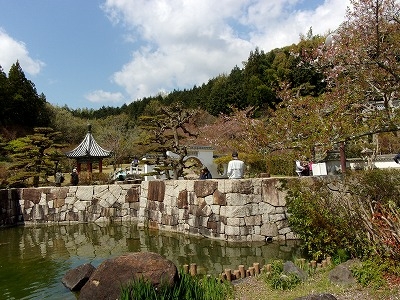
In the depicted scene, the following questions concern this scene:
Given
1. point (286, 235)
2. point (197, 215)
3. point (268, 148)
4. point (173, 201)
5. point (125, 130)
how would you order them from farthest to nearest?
1. point (125, 130)
2. point (173, 201)
3. point (197, 215)
4. point (286, 235)
5. point (268, 148)

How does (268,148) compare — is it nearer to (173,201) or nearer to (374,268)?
(374,268)

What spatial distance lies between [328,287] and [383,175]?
3.27 metres

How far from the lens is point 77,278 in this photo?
664cm

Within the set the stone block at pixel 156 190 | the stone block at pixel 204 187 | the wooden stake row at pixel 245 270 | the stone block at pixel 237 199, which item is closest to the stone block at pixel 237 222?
the stone block at pixel 237 199

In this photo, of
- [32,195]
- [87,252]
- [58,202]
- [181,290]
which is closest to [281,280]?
[181,290]

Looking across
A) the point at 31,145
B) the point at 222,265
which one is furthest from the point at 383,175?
the point at 31,145

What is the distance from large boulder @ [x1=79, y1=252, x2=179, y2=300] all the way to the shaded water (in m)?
1.22

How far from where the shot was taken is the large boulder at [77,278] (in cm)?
654

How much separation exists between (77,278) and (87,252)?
314cm

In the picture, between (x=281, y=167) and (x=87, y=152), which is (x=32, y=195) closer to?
(x=87, y=152)

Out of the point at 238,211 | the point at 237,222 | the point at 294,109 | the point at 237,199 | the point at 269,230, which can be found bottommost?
the point at 269,230

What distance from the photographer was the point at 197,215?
34.9 feet

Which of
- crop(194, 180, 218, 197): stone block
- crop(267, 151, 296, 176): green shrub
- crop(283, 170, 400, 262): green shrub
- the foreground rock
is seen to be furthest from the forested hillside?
the foreground rock

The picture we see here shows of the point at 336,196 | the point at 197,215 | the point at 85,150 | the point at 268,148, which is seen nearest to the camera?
the point at 336,196
